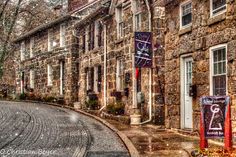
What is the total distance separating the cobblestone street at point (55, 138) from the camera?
11.8m

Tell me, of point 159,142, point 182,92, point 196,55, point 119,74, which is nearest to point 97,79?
point 119,74

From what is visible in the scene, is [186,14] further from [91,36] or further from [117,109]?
[91,36]

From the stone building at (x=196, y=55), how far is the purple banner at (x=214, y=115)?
1.96 meters

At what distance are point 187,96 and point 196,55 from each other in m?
1.67

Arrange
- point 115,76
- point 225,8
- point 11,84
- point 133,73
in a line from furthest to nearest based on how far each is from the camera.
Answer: point 11,84, point 115,76, point 133,73, point 225,8

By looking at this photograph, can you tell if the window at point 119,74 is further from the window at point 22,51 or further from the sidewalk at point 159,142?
the window at point 22,51

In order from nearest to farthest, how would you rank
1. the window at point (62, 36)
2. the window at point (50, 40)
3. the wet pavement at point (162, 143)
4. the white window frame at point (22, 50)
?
the wet pavement at point (162, 143), the window at point (62, 36), the window at point (50, 40), the white window frame at point (22, 50)

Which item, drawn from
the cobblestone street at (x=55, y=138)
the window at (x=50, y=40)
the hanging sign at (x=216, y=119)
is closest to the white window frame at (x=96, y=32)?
the window at (x=50, y=40)

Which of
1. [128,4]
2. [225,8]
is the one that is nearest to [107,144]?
[225,8]

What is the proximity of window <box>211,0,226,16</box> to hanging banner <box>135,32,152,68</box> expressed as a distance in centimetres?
548

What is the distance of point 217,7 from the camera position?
44.9 feet

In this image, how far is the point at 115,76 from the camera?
24578mm

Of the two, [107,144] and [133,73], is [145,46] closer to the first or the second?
[133,73]

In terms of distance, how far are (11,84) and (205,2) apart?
4013 centimetres
